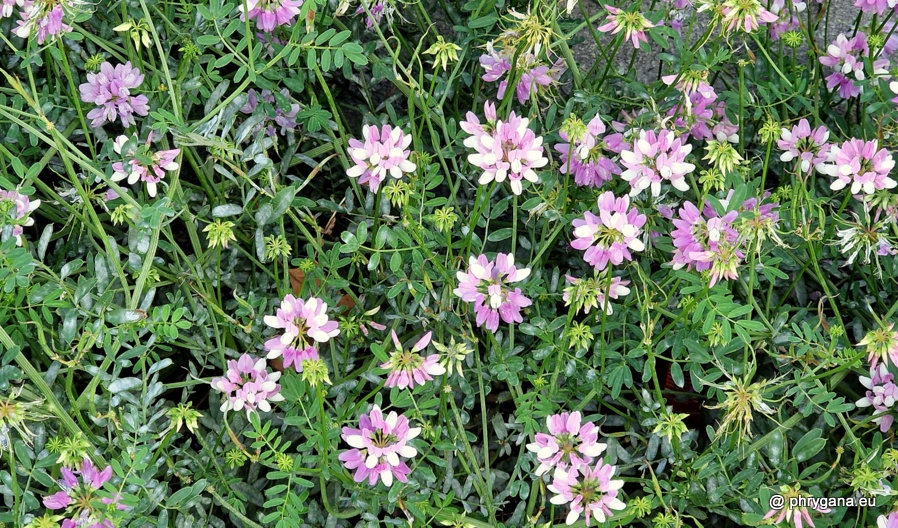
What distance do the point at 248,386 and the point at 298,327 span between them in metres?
0.20

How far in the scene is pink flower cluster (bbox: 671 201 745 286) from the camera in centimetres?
141

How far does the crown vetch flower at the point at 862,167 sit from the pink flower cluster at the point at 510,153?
0.57 metres

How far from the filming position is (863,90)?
182cm

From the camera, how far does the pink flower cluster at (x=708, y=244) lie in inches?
55.6

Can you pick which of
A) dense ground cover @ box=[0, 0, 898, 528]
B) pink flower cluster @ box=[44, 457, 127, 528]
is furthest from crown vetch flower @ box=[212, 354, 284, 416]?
pink flower cluster @ box=[44, 457, 127, 528]

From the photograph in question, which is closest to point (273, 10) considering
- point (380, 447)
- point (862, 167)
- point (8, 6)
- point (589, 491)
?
point (8, 6)

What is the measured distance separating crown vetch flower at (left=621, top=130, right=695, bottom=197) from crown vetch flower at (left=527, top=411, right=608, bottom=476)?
0.42 meters

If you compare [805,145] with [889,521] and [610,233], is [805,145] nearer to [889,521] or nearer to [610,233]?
[610,233]

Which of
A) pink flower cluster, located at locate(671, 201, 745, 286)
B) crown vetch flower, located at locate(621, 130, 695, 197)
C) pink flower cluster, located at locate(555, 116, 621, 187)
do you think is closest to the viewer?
pink flower cluster, located at locate(671, 201, 745, 286)

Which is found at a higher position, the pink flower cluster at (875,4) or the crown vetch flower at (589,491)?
the pink flower cluster at (875,4)

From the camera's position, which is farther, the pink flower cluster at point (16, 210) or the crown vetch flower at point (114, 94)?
the crown vetch flower at point (114, 94)

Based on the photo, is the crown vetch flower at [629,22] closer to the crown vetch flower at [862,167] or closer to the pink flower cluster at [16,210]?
the crown vetch flower at [862,167]

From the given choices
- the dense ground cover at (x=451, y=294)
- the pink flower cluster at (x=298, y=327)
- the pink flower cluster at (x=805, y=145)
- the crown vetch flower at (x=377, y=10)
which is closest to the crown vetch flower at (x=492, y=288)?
the dense ground cover at (x=451, y=294)

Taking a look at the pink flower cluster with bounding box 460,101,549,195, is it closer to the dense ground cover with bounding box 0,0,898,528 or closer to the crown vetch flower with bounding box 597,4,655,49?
the dense ground cover with bounding box 0,0,898,528
